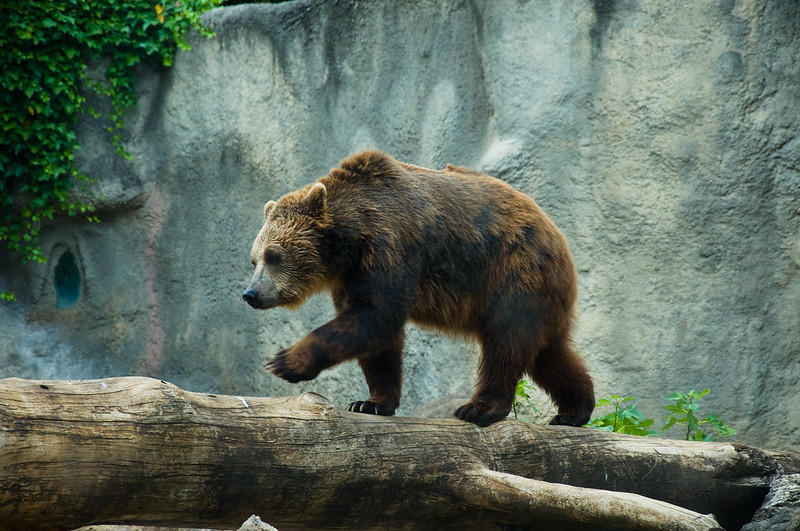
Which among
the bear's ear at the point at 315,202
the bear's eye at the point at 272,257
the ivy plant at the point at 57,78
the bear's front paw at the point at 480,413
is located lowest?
the bear's front paw at the point at 480,413

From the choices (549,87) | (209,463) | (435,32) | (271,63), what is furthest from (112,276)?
(209,463)

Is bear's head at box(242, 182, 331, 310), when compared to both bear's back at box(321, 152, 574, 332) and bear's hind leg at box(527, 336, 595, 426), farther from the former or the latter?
bear's hind leg at box(527, 336, 595, 426)

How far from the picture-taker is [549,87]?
21.9ft

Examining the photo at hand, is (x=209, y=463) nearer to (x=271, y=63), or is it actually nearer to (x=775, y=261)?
(x=775, y=261)

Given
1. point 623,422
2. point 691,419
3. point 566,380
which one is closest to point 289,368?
point 566,380

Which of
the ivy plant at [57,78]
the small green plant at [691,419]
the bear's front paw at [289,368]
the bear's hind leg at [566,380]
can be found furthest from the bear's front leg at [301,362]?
the ivy plant at [57,78]

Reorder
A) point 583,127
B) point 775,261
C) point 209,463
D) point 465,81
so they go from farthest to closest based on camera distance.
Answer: point 465,81, point 583,127, point 775,261, point 209,463

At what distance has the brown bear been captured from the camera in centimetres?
423

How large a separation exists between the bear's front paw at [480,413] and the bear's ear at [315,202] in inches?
49.1

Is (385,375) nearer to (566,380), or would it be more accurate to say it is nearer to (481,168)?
(566,380)

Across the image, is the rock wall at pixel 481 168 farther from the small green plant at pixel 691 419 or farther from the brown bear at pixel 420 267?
the brown bear at pixel 420 267

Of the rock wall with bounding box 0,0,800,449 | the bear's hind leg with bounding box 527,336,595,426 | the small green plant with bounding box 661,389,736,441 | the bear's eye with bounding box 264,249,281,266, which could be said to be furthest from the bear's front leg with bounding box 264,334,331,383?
the rock wall with bounding box 0,0,800,449

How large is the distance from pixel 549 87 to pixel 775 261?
2.14 metres

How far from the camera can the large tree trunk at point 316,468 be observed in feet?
9.33
